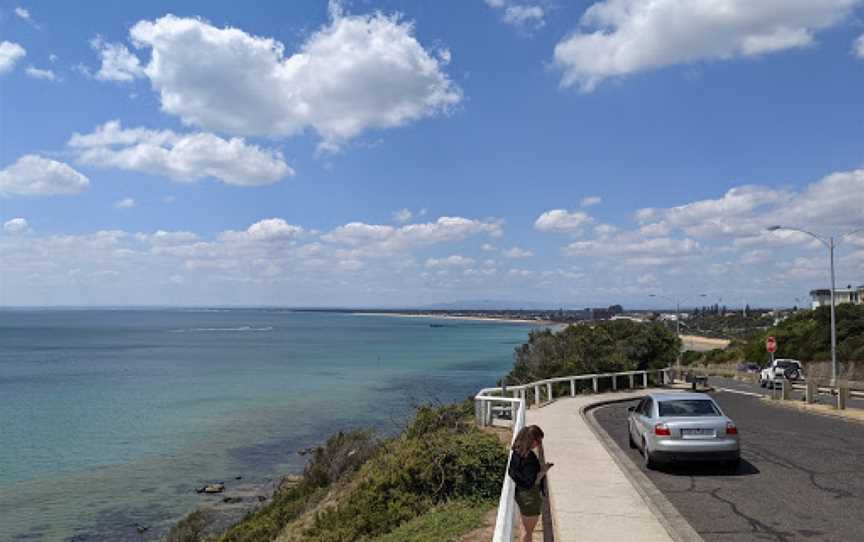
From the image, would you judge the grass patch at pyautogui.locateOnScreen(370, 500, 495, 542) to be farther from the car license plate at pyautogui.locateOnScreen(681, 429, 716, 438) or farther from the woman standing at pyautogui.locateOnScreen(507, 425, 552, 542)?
the car license plate at pyautogui.locateOnScreen(681, 429, 716, 438)

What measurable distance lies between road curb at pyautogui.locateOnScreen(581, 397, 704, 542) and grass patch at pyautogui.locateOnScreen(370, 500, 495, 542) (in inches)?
93.3

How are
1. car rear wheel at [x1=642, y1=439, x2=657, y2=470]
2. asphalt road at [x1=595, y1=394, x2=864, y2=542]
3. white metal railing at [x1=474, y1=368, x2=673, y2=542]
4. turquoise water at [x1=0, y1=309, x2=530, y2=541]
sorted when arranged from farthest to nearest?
turquoise water at [x1=0, y1=309, x2=530, y2=541], car rear wheel at [x1=642, y1=439, x2=657, y2=470], asphalt road at [x1=595, y1=394, x2=864, y2=542], white metal railing at [x1=474, y1=368, x2=673, y2=542]

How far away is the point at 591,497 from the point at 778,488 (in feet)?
11.4

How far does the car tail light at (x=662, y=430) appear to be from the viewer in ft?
42.5

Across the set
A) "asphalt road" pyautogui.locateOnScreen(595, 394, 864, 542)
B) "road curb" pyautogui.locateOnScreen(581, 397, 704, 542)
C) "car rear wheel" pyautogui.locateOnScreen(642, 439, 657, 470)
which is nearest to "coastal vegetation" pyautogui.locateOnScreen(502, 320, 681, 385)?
"asphalt road" pyautogui.locateOnScreen(595, 394, 864, 542)

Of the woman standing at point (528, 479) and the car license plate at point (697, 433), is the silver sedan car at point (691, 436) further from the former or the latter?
the woman standing at point (528, 479)

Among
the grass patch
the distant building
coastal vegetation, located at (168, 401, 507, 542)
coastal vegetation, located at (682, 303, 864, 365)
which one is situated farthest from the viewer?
the distant building

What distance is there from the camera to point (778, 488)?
11977 mm

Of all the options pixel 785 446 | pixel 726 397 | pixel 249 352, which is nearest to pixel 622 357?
pixel 726 397

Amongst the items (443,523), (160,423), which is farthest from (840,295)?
(443,523)

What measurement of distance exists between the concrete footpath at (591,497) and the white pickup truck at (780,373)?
1037 inches

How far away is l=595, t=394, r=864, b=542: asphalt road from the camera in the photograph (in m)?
9.45

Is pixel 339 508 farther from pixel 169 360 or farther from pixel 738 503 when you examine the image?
pixel 169 360

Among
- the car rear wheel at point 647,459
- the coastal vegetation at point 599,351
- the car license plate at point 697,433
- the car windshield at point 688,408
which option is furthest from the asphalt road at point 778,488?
the coastal vegetation at point 599,351
